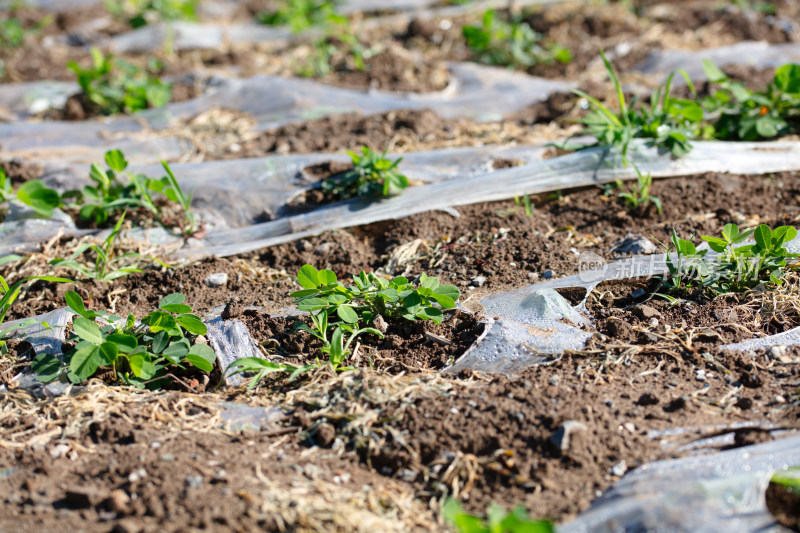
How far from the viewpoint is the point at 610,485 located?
1.52 meters

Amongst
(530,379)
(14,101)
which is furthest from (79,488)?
(14,101)

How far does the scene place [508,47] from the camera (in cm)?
521

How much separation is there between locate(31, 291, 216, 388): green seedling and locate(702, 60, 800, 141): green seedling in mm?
2726

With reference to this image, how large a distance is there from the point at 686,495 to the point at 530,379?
1.95ft

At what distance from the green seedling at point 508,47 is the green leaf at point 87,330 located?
3958mm

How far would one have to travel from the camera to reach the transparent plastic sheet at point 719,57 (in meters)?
4.39

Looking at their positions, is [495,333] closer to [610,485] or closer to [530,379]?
[530,379]

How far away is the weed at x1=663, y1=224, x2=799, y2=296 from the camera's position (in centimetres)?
216

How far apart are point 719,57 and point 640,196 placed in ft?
7.75

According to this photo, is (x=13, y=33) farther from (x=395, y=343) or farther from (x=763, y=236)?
(x=763, y=236)

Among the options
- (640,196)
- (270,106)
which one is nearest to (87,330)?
(640,196)

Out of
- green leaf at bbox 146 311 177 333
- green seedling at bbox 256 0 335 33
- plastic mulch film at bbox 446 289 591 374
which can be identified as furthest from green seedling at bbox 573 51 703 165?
green seedling at bbox 256 0 335 33

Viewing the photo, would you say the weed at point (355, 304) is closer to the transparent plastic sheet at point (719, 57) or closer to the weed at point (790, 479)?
the weed at point (790, 479)

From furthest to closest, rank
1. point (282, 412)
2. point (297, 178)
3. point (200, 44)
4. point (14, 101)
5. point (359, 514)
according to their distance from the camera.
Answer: point (200, 44) → point (14, 101) → point (297, 178) → point (282, 412) → point (359, 514)
